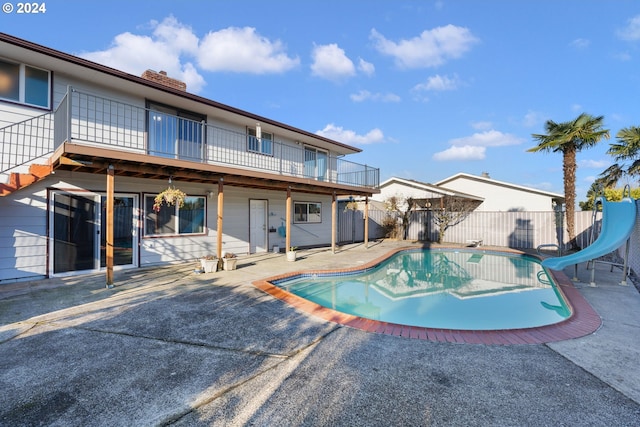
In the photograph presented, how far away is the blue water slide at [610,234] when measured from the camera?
23.6 feet

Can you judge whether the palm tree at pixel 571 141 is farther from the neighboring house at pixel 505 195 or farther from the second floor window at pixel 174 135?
the second floor window at pixel 174 135

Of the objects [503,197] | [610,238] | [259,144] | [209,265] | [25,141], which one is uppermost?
[259,144]

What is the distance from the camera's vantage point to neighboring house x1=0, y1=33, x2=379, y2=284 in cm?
666

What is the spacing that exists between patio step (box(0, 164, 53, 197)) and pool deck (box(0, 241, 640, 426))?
256cm

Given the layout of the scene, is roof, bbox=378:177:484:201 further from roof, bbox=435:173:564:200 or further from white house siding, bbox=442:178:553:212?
roof, bbox=435:173:564:200

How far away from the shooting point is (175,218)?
9688mm

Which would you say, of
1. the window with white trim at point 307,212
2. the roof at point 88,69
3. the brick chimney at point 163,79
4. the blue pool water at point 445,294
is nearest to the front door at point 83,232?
the roof at point 88,69

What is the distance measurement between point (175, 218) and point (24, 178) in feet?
12.6

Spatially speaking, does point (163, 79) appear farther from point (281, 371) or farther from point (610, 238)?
point (610, 238)

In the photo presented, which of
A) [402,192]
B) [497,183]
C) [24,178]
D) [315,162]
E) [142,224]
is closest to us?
[24,178]

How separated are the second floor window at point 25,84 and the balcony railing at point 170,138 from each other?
0.48m

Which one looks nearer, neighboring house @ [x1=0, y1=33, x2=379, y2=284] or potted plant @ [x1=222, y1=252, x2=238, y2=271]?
neighboring house @ [x1=0, y1=33, x2=379, y2=284]

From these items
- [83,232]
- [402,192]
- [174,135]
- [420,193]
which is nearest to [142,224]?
[83,232]

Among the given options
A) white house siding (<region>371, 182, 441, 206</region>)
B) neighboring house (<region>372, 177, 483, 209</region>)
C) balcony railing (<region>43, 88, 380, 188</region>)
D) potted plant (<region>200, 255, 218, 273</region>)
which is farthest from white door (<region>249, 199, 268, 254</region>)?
white house siding (<region>371, 182, 441, 206</region>)
